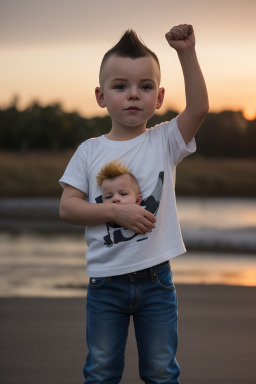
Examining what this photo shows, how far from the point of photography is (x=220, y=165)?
3475 centimetres

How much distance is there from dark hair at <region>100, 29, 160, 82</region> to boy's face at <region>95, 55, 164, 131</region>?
0.7 inches

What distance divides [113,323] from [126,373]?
99 centimetres

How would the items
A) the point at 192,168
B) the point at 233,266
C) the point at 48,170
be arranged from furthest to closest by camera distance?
the point at 192,168
the point at 48,170
the point at 233,266

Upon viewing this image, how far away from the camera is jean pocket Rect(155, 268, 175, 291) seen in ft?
7.05

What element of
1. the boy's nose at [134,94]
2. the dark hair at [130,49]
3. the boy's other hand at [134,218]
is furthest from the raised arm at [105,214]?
the dark hair at [130,49]

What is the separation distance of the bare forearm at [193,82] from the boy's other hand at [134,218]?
392mm

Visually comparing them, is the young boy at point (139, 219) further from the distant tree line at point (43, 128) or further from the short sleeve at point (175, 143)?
the distant tree line at point (43, 128)

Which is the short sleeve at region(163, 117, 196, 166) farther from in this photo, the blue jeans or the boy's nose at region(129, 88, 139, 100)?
the blue jeans

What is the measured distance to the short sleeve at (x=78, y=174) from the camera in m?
2.24

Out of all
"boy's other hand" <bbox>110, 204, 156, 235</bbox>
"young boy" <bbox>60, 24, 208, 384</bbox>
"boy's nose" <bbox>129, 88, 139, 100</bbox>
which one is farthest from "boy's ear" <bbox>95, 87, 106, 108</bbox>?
"boy's other hand" <bbox>110, 204, 156, 235</bbox>

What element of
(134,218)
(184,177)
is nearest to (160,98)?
(134,218)

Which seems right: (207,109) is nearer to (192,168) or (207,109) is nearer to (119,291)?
(119,291)

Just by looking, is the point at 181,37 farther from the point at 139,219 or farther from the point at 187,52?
the point at 139,219

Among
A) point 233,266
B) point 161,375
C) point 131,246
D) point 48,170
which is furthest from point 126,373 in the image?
point 48,170
